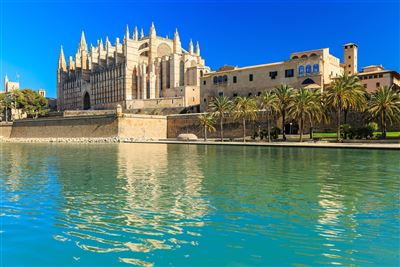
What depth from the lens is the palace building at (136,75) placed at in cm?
7650

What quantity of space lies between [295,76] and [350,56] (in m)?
17.1

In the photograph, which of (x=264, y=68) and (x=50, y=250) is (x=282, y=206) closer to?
(x=50, y=250)

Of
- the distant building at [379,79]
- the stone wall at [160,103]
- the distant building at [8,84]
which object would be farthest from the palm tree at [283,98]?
the distant building at [8,84]

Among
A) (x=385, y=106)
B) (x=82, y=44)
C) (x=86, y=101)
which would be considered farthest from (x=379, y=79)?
(x=82, y=44)

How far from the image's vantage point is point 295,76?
5431cm

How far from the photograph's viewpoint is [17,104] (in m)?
84.7

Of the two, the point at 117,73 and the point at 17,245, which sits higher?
the point at 117,73

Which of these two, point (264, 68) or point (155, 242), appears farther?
point (264, 68)

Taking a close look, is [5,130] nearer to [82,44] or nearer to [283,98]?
[82,44]

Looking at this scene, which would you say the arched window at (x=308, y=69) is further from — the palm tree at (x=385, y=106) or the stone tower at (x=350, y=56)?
the palm tree at (x=385, y=106)

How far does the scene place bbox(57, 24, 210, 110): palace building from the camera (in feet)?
251

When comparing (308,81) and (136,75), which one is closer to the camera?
(308,81)

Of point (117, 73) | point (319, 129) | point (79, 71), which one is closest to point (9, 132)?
point (117, 73)

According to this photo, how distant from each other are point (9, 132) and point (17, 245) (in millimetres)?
75762
